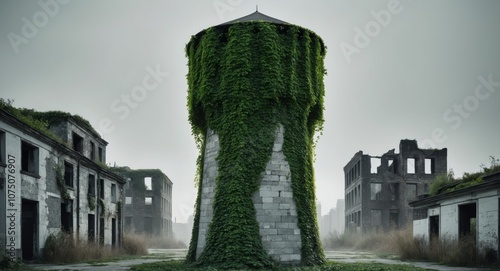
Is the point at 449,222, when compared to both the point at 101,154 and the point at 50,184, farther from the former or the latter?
the point at 101,154

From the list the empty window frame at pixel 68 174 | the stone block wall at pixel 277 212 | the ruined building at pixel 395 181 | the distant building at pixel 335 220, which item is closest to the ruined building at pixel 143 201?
the ruined building at pixel 395 181

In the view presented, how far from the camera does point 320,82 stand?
18000mm

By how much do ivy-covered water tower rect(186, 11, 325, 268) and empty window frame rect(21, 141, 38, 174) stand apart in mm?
6616

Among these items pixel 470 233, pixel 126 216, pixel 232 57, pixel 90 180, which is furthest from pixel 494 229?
pixel 126 216

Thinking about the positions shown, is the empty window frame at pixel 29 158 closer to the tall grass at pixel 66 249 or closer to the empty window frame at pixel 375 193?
the tall grass at pixel 66 249

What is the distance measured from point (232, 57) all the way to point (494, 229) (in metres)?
10.5

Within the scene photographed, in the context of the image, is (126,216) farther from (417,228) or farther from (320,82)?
(320,82)

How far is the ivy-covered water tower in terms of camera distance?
15312 millimetres

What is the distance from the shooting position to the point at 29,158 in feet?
62.7

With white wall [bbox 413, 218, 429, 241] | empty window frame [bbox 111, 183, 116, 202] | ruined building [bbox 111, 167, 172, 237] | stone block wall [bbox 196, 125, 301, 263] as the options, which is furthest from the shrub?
ruined building [bbox 111, 167, 172, 237]

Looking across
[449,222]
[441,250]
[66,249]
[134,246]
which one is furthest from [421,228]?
[66,249]

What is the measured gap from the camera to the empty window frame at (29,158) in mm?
19016

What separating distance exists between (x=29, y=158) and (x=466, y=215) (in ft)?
56.5

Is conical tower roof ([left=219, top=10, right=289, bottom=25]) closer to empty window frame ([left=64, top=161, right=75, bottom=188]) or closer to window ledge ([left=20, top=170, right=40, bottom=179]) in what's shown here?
window ledge ([left=20, top=170, right=40, bottom=179])
